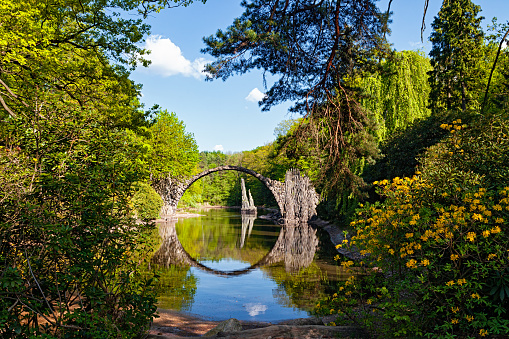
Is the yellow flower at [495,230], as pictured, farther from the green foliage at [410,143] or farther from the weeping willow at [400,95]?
the weeping willow at [400,95]

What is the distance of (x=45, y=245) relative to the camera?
361 centimetres

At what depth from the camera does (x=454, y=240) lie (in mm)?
4324

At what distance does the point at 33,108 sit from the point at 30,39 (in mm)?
5007

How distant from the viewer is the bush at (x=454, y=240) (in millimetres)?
3994

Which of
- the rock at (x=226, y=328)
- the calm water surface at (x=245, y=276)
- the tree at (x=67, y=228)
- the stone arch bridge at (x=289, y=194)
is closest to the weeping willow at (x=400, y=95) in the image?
the calm water surface at (x=245, y=276)

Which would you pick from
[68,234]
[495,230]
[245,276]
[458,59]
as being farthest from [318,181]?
[458,59]

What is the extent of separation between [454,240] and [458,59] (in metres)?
18.4

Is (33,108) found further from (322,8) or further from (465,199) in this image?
(465,199)

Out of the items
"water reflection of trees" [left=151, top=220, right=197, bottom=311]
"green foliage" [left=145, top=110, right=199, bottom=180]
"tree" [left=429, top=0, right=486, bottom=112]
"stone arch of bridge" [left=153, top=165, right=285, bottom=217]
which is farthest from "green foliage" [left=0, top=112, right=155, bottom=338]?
"stone arch of bridge" [left=153, top=165, right=285, bottom=217]

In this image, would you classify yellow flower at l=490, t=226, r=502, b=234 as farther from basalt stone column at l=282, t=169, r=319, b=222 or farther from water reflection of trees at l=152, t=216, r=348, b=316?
basalt stone column at l=282, t=169, r=319, b=222

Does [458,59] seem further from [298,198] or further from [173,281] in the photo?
[173,281]

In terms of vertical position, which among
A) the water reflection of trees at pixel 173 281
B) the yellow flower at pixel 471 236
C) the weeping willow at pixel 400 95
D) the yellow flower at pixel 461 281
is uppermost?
the weeping willow at pixel 400 95

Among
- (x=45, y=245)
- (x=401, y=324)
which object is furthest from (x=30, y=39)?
(x=401, y=324)

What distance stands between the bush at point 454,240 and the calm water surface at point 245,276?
10.9ft
